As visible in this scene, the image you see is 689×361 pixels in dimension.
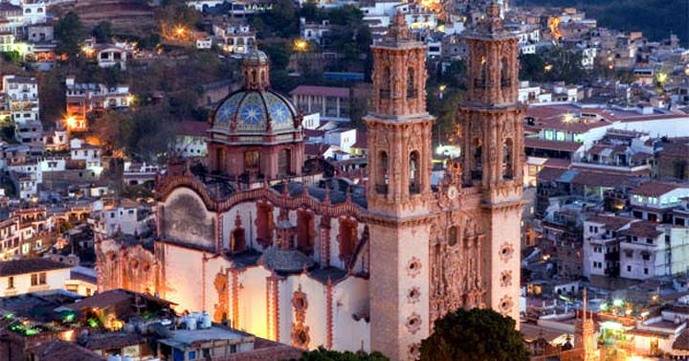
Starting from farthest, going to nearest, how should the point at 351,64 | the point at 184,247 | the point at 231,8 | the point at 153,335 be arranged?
the point at 231,8 → the point at 351,64 → the point at 184,247 → the point at 153,335

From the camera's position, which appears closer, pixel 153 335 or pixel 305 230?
pixel 153 335

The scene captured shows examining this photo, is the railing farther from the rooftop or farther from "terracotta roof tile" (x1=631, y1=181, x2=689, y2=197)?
"terracotta roof tile" (x1=631, y1=181, x2=689, y2=197)

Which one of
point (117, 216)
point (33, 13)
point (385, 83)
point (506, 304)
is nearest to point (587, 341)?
point (506, 304)

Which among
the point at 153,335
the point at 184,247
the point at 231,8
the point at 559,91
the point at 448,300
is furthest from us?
the point at 231,8

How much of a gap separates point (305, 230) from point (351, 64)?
131 feet

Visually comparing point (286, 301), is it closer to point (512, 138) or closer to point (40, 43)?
point (512, 138)

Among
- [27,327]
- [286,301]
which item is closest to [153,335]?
[27,327]

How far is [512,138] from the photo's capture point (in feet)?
110

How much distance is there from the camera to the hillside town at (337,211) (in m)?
31.7

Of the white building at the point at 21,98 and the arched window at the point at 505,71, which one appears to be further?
the white building at the point at 21,98

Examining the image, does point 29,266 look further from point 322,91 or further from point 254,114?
point 322,91

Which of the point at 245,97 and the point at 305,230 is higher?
the point at 245,97

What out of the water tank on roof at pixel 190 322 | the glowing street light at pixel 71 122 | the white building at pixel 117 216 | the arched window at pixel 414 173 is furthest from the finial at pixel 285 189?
the glowing street light at pixel 71 122

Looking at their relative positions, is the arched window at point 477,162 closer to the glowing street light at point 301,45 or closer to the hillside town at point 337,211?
the hillside town at point 337,211
